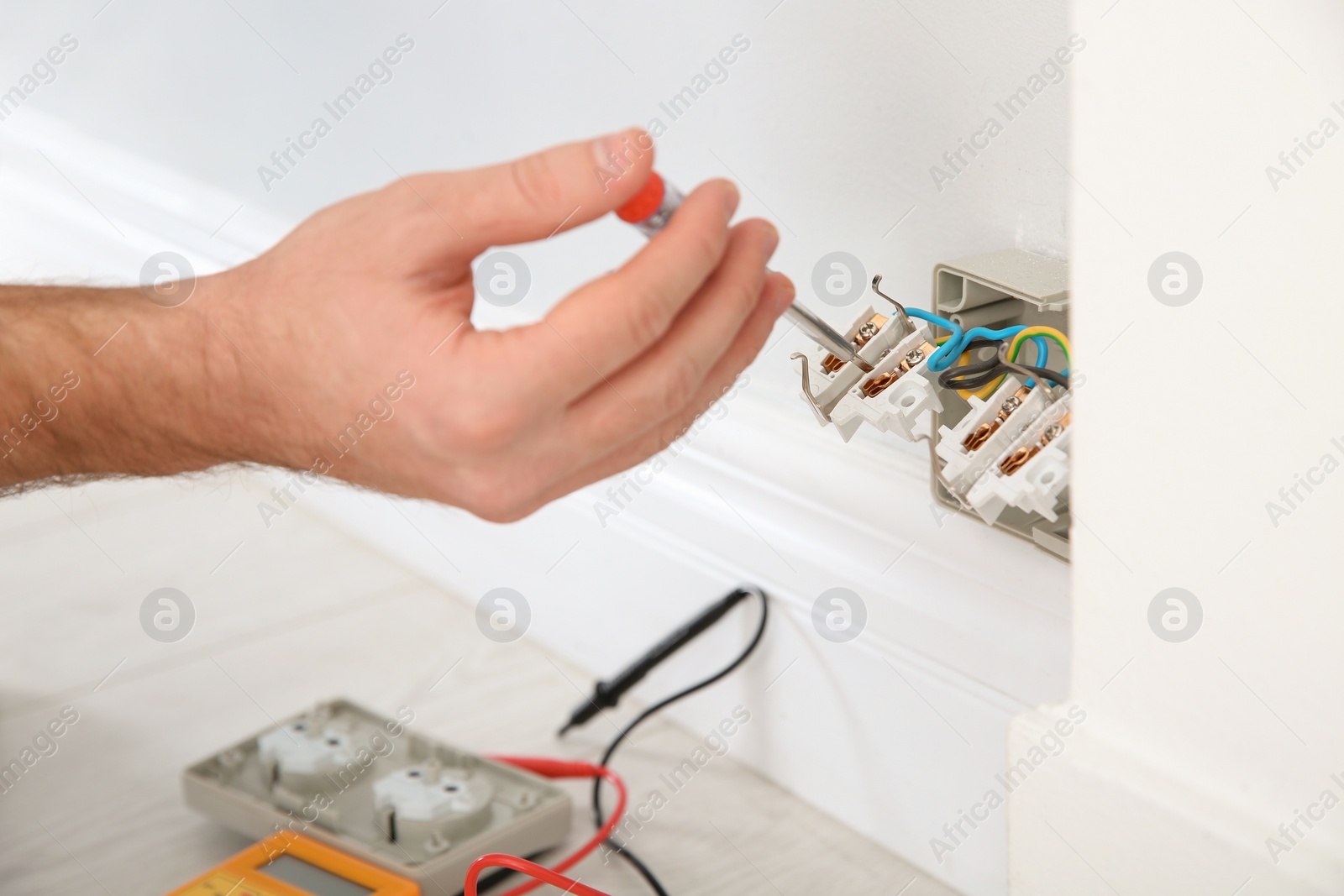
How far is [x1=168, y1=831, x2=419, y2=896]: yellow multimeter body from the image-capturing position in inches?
21.7

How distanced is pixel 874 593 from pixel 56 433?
39cm

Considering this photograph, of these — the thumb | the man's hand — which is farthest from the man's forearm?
the thumb

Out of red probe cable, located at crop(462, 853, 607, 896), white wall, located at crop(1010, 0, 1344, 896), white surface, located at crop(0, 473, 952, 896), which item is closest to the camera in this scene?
white wall, located at crop(1010, 0, 1344, 896)

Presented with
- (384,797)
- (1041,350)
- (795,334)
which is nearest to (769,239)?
(1041,350)

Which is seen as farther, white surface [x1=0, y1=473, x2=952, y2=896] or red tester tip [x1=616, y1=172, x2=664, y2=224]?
white surface [x1=0, y1=473, x2=952, y2=896]

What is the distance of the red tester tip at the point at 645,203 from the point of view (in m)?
0.40

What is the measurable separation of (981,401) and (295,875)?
0.38m

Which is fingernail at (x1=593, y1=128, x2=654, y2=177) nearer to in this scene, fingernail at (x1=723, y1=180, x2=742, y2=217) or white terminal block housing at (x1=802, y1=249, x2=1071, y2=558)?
fingernail at (x1=723, y1=180, x2=742, y2=217)

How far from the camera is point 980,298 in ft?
1.67

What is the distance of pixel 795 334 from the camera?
658 mm

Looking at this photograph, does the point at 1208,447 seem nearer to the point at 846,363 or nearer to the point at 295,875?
the point at 846,363

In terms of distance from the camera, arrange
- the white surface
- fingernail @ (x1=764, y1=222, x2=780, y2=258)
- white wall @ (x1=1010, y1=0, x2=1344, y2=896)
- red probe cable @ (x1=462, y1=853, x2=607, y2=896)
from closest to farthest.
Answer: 1. white wall @ (x1=1010, y1=0, x2=1344, y2=896)
2. fingernail @ (x1=764, y1=222, x2=780, y2=258)
3. red probe cable @ (x1=462, y1=853, x2=607, y2=896)
4. the white surface

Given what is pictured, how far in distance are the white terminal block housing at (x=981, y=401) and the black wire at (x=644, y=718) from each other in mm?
160

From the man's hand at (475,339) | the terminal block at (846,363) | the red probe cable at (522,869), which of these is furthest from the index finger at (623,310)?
the red probe cable at (522,869)
